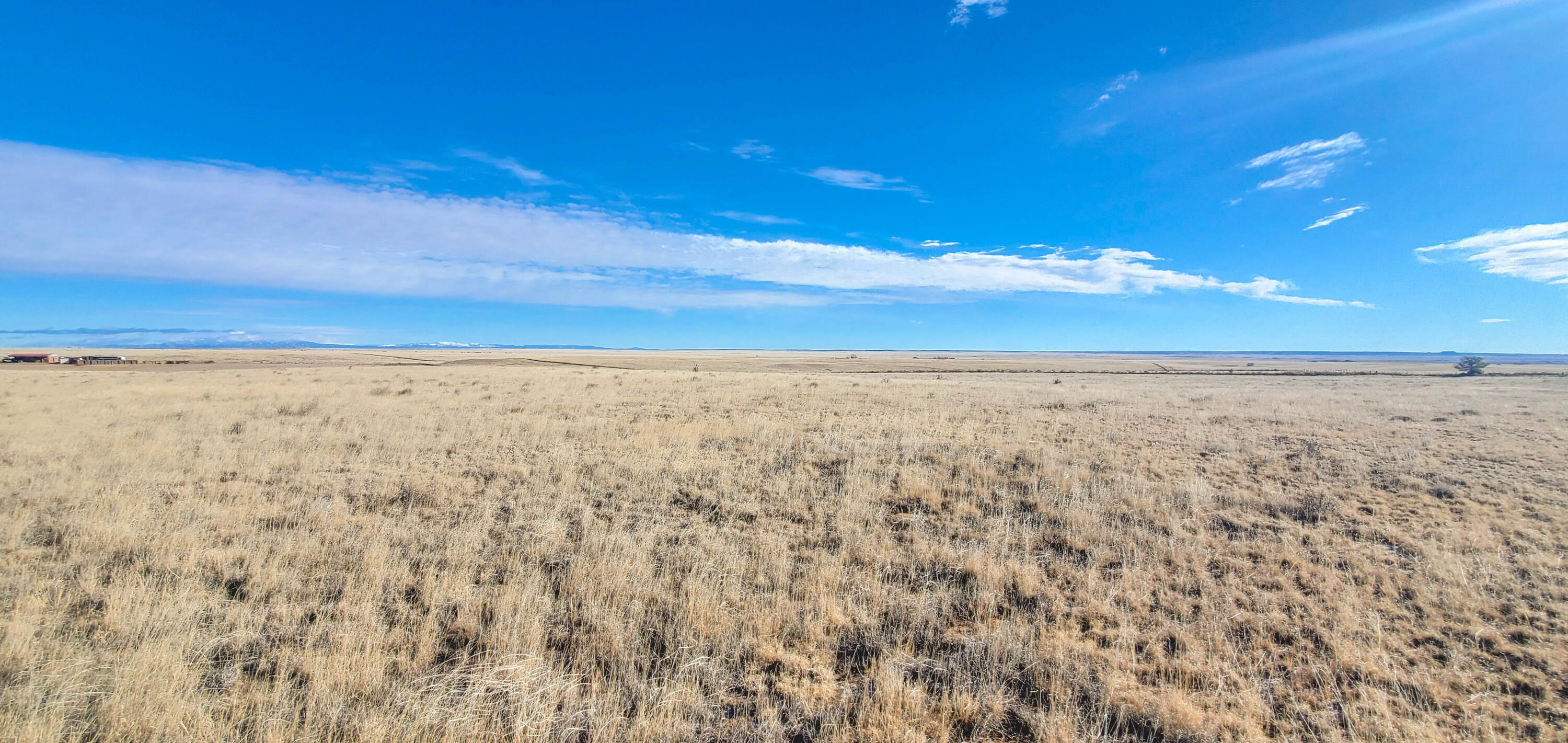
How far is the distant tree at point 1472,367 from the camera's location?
58338mm

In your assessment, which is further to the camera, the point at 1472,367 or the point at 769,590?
the point at 1472,367

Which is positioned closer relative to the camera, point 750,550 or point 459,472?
point 750,550

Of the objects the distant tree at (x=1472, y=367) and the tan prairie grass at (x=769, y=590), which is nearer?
the tan prairie grass at (x=769, y=590)

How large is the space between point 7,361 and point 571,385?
6236cm

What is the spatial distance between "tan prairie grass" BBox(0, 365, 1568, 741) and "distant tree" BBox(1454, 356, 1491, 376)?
231 feet

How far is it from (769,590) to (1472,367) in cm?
9116

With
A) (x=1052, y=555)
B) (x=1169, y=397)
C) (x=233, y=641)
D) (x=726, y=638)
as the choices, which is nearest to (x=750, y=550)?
(x=726, y=638)

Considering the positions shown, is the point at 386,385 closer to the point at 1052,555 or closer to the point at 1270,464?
the point at 1052,555

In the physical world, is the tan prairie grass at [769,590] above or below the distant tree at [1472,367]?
below

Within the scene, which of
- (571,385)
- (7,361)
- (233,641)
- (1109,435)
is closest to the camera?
(233,641)

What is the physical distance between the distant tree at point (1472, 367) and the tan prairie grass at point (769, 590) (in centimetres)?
7052

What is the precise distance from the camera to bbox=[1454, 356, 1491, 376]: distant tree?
5834 cm

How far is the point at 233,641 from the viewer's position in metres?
4.71

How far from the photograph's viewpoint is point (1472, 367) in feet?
197
